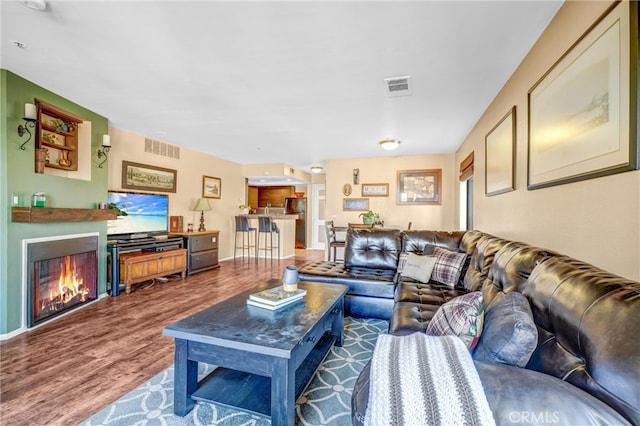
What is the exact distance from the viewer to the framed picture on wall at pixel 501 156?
2494mm

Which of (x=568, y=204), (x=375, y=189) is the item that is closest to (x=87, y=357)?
(x=568, y=204)

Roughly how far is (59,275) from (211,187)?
3484mm

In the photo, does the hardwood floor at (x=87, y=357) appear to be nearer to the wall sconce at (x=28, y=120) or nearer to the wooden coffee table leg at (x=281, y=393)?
the wooden coffee table leg at (x=281, y=393)

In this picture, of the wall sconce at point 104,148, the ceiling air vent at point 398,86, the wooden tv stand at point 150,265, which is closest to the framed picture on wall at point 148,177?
the wall sconce at point 104,148

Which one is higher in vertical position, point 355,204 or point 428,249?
point 355,204

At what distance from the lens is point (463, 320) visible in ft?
4.09

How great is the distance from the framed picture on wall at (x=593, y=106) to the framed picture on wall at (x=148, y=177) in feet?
16.9

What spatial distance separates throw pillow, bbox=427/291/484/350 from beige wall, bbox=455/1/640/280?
0.61 metres

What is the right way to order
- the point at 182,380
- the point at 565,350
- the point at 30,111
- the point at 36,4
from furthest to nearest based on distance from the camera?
the point at 30,111, the point at 36,4, the point at 182,380, the point at 565,350

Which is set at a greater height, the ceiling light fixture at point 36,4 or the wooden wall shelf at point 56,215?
the ceiling light fixture at point 36,4

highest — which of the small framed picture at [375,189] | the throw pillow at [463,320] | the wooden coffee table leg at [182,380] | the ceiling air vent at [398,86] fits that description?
the ceiling air vent at [398,86]

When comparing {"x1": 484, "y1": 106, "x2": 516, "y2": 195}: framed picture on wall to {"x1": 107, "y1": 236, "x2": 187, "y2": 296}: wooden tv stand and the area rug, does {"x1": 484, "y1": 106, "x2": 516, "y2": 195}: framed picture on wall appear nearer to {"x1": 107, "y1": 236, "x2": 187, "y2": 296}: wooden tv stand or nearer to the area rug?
the area rug

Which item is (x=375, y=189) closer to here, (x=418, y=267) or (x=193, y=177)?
(x=418, y=267)

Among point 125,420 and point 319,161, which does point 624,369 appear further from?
point 319,161
